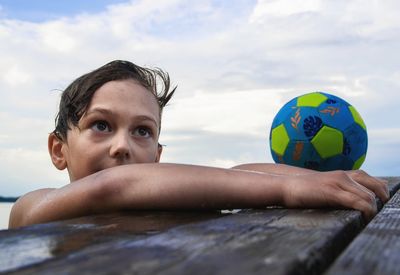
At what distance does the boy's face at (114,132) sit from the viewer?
2490 millimetres

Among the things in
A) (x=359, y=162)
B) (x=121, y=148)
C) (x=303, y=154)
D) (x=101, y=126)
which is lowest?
(x=359, y=162)

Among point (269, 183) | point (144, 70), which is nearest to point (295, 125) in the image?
point (144, 70)

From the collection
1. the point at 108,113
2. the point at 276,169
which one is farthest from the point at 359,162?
the point at 108,113

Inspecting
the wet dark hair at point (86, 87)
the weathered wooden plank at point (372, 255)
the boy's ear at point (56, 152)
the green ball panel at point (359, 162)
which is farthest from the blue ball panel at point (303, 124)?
the weathered wooden plank at point (372, 255)

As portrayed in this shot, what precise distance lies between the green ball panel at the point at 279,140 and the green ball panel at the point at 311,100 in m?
0.26

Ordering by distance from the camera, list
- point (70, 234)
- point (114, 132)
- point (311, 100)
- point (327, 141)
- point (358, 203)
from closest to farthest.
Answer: point (70, 234) < point (358, 203) < point (114, 132) < point (327, 141) < point (311, 100)

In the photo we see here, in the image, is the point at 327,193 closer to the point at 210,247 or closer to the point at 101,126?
the point at 210,247

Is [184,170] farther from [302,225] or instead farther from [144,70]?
[144,70]

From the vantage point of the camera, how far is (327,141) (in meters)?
4.15

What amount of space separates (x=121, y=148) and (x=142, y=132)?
0.78ft

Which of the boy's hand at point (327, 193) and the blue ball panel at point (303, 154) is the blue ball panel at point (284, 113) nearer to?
the blue ball panel at point (303, 154)

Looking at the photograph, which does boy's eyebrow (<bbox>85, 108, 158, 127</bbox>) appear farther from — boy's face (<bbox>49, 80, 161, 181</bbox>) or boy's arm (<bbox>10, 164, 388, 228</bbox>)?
boy's arm (<bbox>10, 164, 388, 228</bbox>)

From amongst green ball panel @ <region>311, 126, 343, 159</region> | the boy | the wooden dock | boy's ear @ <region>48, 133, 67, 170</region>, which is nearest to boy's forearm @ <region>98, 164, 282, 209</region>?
the boy

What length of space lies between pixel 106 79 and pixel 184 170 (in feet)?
4.53
